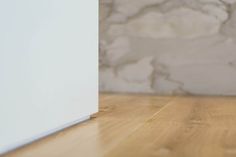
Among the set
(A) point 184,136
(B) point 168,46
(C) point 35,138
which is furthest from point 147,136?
(B) point 168,46

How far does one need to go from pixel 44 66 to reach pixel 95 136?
179 millimetres

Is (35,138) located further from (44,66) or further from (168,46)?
(168,46)

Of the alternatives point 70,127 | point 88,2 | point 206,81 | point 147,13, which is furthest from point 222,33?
point 70,127

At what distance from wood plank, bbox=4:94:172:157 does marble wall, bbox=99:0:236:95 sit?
562 millimetres

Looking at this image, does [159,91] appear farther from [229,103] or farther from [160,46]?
[229,103]

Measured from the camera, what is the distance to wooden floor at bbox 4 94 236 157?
65 centimetres

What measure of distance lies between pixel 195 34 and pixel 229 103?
1.39 ft

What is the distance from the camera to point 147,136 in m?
0.79

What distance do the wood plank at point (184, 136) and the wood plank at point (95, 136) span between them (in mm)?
26

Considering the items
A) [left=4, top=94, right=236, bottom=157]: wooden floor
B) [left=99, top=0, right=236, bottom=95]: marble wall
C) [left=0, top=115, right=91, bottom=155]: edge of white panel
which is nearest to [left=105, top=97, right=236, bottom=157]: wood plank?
[left=4, top=94, right=236, bottom=157]: wooden floor

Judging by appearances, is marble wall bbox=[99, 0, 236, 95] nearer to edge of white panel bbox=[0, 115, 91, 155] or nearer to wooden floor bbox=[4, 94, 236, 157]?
wooden floor bbox=[4, 94, 236, 157]

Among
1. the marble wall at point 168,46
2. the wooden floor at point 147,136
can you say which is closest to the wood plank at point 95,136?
the wooden floor at point 147,136

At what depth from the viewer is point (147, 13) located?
1.83 meters

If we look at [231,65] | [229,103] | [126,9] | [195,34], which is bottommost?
[229,103]
